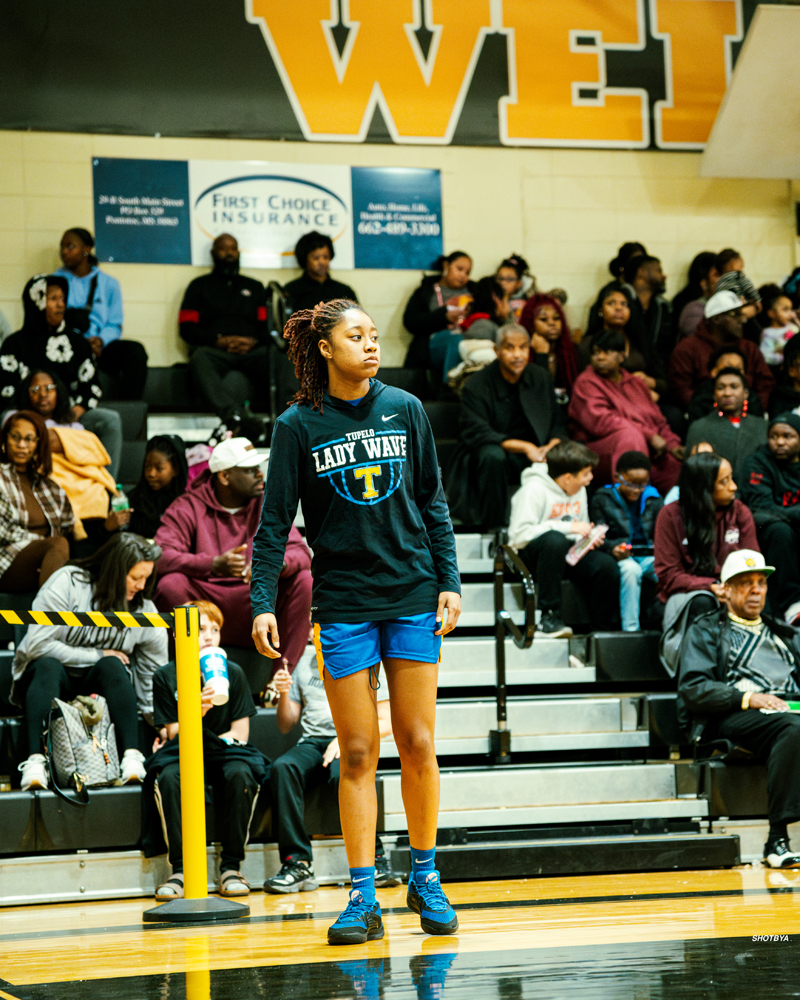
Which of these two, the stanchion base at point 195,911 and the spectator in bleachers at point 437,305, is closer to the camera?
the stanchion base at point 195,911

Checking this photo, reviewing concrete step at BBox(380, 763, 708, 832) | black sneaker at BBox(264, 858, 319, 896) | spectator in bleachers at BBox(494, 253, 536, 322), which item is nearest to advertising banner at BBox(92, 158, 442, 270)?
spectator in bleachers at BBox(494, 253, 536, 322)

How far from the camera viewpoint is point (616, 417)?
7.55m

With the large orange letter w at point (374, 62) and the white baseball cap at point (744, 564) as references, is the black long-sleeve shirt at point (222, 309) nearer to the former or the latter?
the large orange letter w at point (374, 62)

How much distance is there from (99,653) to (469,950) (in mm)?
2704

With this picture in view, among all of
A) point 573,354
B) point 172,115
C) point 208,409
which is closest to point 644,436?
point 573,354

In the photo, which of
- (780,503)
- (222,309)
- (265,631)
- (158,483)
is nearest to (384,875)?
(265,631)

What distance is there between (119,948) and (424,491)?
139 centimetres

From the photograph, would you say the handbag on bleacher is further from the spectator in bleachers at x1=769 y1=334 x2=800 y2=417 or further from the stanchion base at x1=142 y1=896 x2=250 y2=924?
the spectator in bleachers at x1=769 y1=334 x2=800 y2=417

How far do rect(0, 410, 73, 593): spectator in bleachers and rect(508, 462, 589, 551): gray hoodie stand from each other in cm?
219

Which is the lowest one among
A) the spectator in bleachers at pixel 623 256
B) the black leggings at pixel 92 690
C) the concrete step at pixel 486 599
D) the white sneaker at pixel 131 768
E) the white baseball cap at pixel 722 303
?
the white sneaker at pixel 131 768

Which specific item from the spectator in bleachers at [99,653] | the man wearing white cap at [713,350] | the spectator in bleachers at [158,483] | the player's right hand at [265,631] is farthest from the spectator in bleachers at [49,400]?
the player's right hand at [265,631]

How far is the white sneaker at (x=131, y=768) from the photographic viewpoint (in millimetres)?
4918

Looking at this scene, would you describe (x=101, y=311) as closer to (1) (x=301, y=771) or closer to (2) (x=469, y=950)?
(1) (x=301, y=771)

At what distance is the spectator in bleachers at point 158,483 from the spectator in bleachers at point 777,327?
13.9 feet
